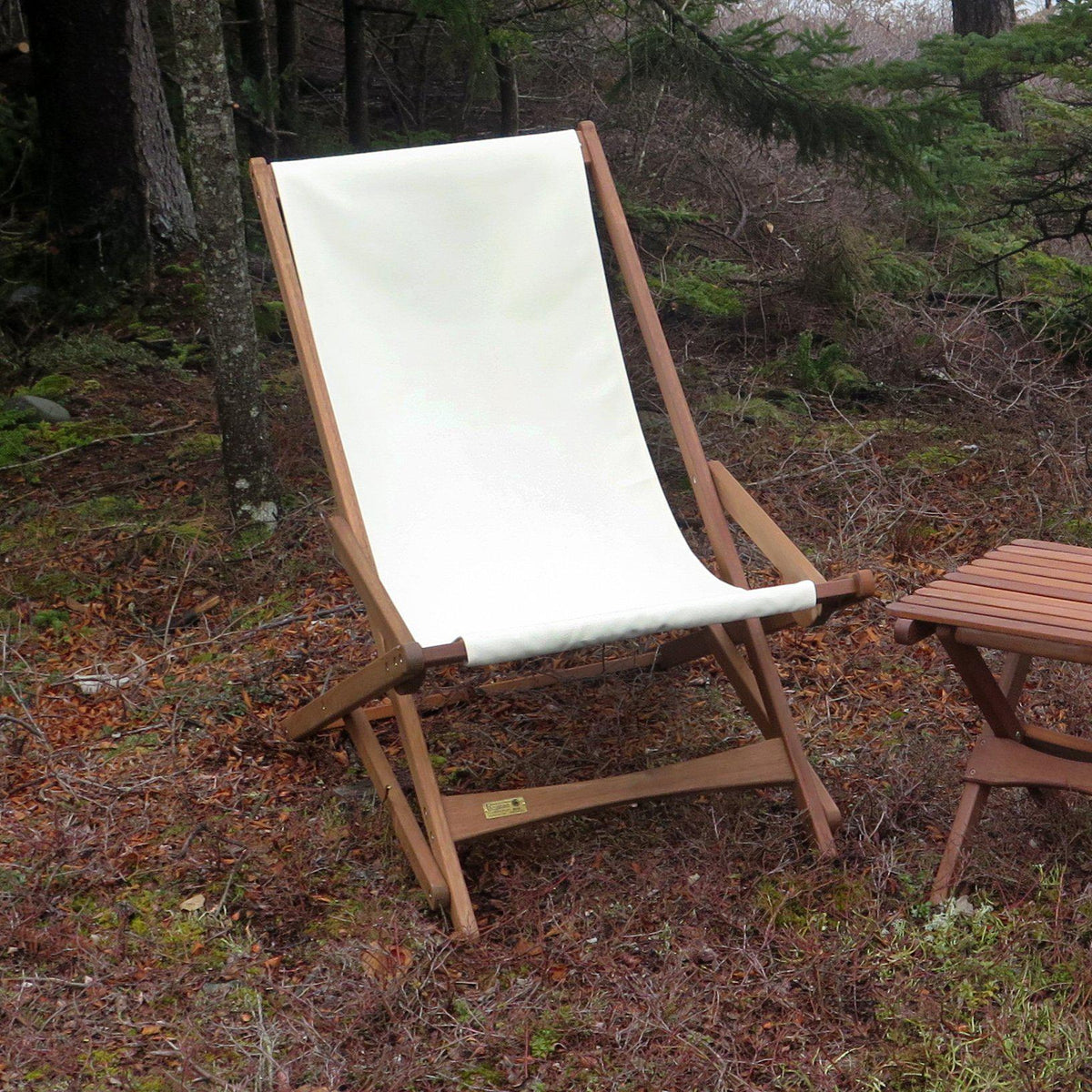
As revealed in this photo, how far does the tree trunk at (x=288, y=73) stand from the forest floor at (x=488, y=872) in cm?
245

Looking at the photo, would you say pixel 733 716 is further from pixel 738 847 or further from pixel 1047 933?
pixel 1047 933

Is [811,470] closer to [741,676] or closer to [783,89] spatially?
[783,89]

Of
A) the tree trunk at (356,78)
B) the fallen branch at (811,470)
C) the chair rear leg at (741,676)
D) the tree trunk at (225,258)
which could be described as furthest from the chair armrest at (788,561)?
the tree trunk at (356,78)

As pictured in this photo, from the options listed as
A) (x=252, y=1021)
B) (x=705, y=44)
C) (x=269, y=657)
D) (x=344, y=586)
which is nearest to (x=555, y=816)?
(x=252, y=1021)

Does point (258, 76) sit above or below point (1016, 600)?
above

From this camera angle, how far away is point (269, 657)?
10.2ft

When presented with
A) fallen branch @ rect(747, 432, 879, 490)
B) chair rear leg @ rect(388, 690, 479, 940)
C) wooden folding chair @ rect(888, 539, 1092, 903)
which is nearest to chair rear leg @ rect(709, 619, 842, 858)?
wooden folding chair @ rect(888, 539, 1092, 903)

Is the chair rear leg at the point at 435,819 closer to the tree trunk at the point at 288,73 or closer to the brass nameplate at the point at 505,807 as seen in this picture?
the brass nameplate at the point at 505,807

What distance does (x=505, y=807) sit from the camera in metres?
2.24

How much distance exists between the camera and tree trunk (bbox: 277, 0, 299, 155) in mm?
5266

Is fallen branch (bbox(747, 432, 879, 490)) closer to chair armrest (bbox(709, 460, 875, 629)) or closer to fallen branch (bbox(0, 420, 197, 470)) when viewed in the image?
chair armrest (bbox(709, 460, 875, 629))

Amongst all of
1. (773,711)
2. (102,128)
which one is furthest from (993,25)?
(773,711)

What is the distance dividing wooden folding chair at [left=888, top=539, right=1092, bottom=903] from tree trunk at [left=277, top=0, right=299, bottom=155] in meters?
3.95

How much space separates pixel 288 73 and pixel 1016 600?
4266 mm
